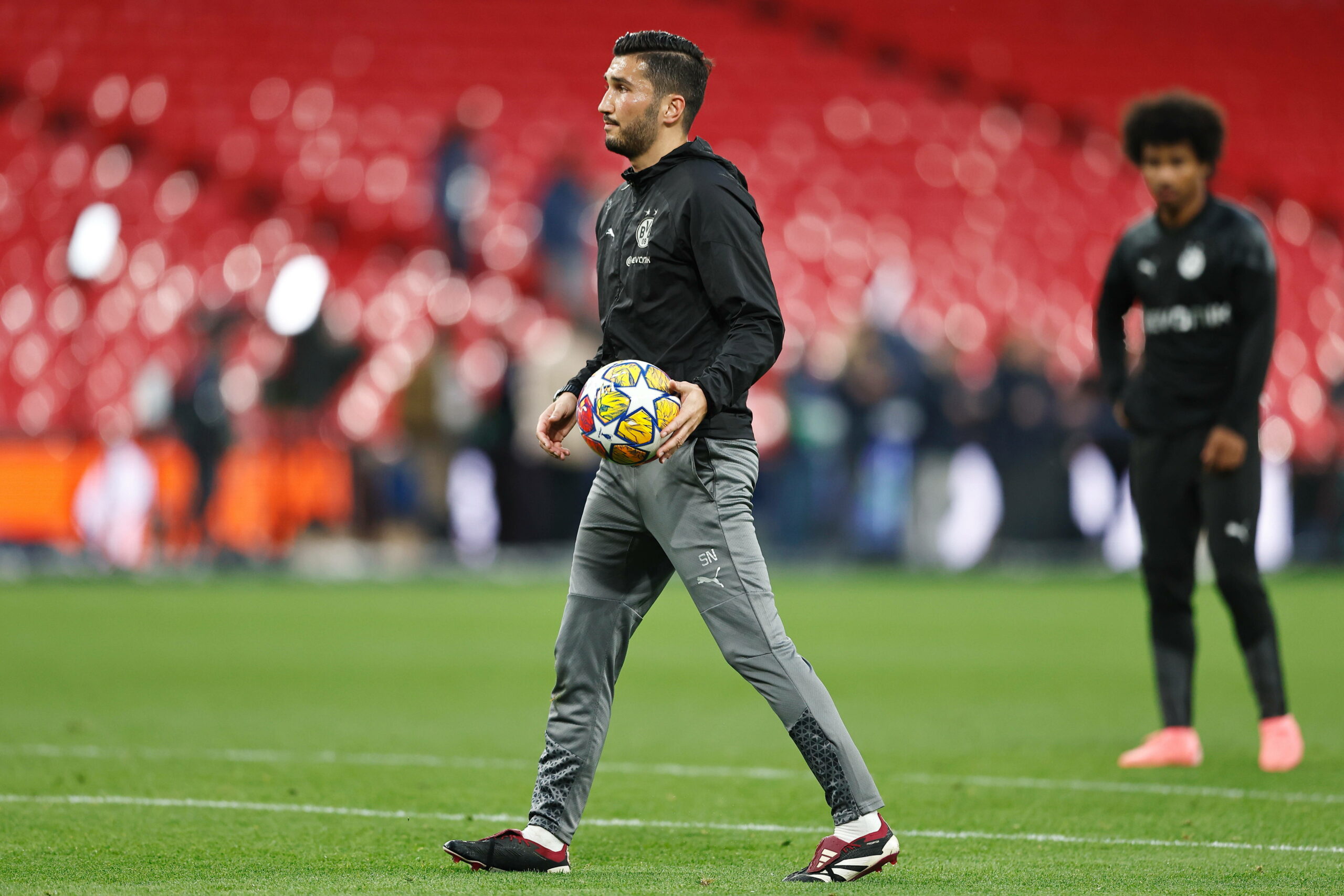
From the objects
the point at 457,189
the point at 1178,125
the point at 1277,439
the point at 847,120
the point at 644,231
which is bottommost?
the point at 1277,439

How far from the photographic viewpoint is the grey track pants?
409 cm

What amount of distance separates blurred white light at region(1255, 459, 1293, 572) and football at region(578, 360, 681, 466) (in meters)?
13.4

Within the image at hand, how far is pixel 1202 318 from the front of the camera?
6.17 metres

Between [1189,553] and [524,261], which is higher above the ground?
[524,261]

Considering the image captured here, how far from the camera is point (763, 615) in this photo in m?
4.12

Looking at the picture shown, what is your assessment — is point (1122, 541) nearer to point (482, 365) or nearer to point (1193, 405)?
point (482, 365)

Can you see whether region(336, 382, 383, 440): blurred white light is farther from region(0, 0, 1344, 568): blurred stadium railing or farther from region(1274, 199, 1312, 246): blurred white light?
region(1274, 199, 1312, 246): blurred white light

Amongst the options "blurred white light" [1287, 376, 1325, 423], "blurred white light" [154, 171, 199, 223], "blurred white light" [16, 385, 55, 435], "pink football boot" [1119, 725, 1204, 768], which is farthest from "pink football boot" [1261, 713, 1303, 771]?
"blurred white light" [1287, 376, 1325, 423]

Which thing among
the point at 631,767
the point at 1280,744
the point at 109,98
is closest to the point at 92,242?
the point at 109,98

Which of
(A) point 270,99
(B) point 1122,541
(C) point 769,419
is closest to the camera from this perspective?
(B) point 1122,541

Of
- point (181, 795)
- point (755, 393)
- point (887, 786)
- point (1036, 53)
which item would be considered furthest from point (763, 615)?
point (1036, 53)

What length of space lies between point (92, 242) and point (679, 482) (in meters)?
15.1

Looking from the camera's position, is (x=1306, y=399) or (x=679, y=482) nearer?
(x=679, y=482)

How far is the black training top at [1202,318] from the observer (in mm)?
6020
